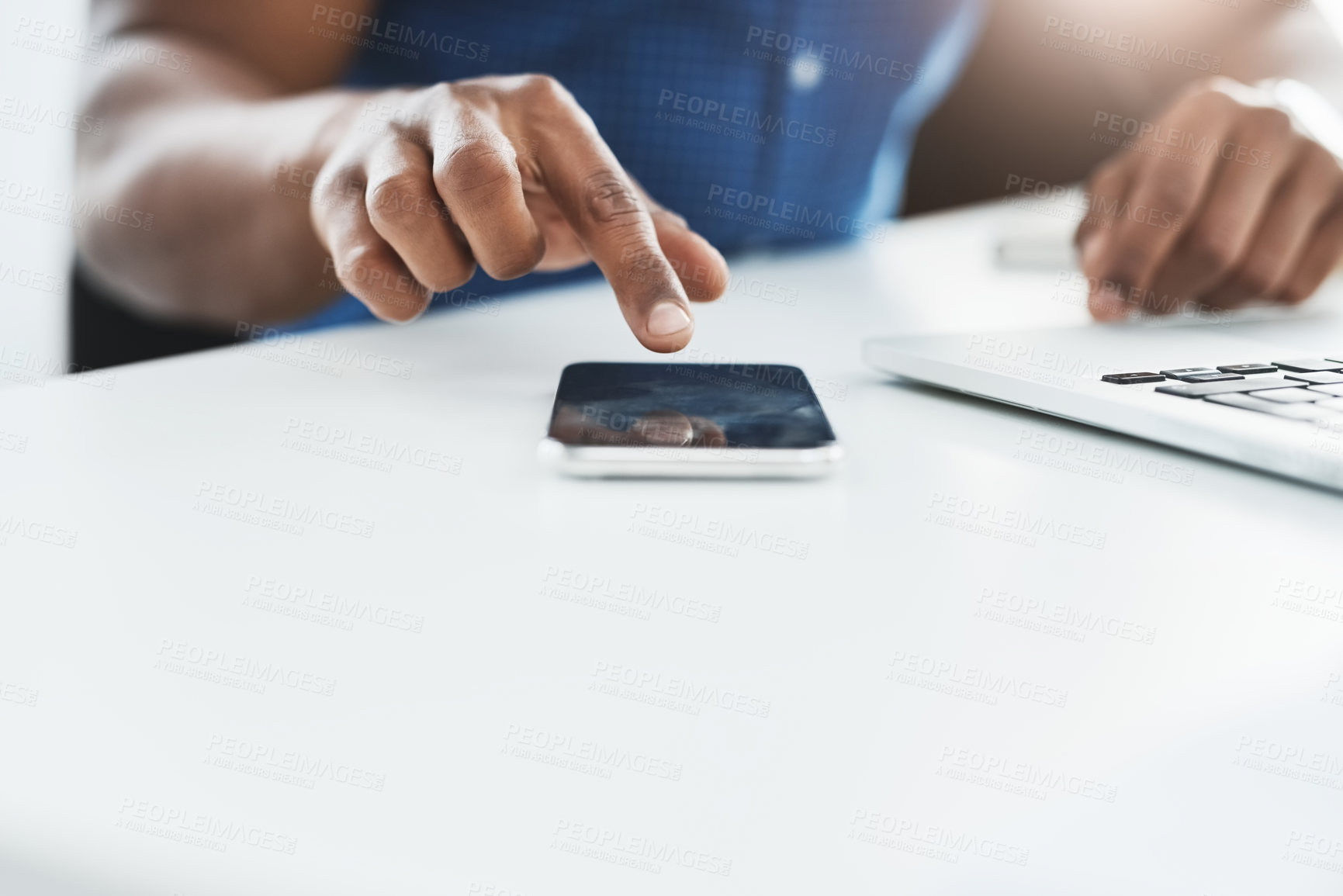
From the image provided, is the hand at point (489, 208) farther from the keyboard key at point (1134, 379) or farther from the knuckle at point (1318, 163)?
the knuckle at point (1318, 163)

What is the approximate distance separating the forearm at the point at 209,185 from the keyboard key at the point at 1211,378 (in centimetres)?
56

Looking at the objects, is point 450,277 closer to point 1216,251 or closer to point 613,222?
point 613,222

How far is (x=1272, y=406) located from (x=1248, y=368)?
0.06 meters

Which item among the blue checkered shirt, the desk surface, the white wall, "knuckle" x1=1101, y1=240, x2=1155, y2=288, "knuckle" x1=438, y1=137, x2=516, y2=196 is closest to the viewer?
the desk surface

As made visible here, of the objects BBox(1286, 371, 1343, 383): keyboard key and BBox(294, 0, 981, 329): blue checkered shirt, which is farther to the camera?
BBox(294, 0, 981, 329): blue checkered shirt

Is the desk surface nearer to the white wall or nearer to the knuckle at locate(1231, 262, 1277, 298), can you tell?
the knuckle at locate(1231, 262, 1277, 298)

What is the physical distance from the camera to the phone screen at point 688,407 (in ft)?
1.42

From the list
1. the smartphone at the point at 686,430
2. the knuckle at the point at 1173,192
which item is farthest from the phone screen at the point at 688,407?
the knuckle at the point at 1173,192

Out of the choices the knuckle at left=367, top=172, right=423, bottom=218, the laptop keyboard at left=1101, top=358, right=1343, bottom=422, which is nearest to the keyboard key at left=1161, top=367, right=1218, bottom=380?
the laptop keyboard at left=1101, top=358, right=1343, bottom=422

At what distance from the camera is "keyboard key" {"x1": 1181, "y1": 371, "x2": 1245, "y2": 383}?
1.63ft

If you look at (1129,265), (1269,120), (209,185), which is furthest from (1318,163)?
(209,185)

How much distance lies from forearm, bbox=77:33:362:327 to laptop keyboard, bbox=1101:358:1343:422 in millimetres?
552

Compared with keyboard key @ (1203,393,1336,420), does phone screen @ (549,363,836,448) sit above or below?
below

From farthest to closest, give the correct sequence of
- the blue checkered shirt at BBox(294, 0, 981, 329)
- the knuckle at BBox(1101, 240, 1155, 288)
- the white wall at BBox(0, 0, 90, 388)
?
the white wall at BBox(0, 0, 90, 388), the blue checkered shirt at BBox(294, 0, 981, 329), the knuckle at BBox(1101, 240, 1155, 288)
